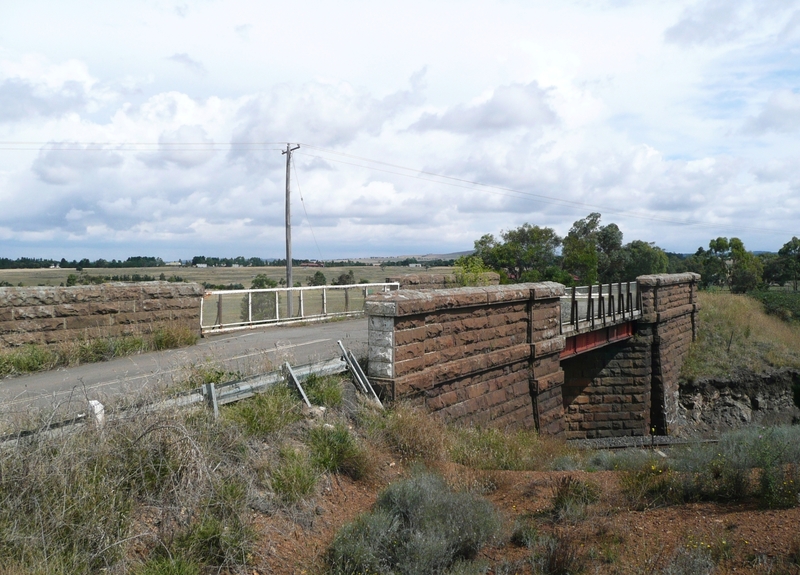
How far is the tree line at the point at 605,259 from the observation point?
53188 mm

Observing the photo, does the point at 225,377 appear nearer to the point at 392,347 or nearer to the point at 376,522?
the point at 392,347

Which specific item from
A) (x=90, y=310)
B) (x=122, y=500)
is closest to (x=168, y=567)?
(x=122, y=500)

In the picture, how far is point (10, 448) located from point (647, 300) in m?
23.0

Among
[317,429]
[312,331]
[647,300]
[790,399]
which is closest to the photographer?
[317,429]

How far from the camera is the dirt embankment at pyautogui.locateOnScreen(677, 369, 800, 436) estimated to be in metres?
26.9

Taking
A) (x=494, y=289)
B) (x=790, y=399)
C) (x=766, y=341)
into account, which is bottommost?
(x=790, y=399)

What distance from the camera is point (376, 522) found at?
6.20 m

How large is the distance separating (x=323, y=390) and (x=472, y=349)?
4064mm

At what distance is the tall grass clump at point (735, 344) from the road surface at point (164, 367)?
56.4 feet

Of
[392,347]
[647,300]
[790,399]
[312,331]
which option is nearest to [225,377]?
[392,347]

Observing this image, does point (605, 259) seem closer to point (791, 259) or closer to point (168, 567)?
point (791, 259)

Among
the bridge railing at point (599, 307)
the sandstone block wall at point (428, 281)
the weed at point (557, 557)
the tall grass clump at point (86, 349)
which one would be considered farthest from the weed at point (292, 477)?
the sandstone block wall at point (428, 281)

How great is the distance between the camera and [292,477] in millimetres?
6938

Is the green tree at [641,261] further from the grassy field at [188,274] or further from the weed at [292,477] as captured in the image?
the weed at [292,477]
